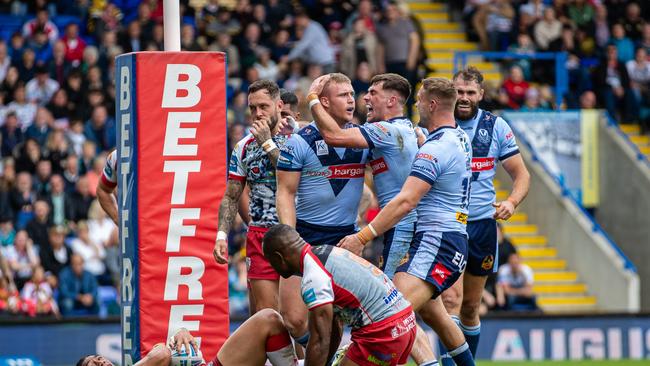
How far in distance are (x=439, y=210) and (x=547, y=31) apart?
13.8m

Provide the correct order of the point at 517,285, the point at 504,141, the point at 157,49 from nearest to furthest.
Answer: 1. the point at 504,141
2. the point at 517,285
3. the point at 157,49

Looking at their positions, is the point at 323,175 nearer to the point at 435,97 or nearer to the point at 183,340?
the point at 435,97

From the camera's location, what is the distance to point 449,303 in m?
11.2

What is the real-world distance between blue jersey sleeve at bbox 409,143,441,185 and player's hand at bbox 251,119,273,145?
1355 millimetres

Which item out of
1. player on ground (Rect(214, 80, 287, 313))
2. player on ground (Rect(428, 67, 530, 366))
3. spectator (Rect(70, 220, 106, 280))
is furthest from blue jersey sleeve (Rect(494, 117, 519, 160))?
spectator (Rect(70, 220, 106, 280))

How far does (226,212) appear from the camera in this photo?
10781mm

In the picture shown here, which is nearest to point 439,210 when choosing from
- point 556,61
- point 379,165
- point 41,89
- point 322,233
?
point 379,165

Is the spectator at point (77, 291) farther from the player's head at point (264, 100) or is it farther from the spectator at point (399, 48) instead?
the player's head at point (264, 100)

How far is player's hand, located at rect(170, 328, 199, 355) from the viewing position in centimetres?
1063

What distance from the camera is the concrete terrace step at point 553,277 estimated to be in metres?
22.1

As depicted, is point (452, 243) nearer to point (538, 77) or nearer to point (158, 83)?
point (158, 83)

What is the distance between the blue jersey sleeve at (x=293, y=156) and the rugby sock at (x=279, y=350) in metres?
1.37

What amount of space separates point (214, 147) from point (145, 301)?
4.33 feet

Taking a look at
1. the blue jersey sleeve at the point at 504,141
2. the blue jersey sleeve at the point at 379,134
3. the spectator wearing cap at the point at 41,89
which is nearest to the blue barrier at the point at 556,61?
the spectator wearing cap at the point at 41,89
